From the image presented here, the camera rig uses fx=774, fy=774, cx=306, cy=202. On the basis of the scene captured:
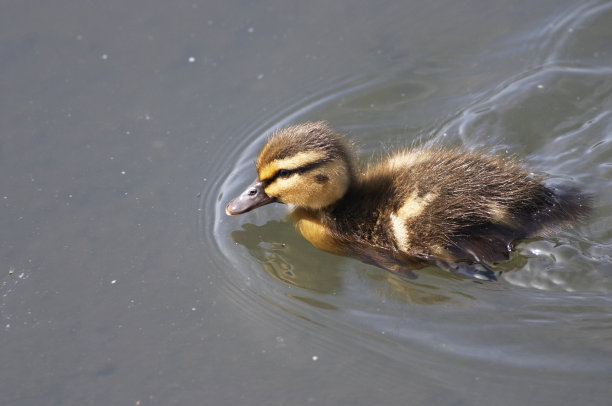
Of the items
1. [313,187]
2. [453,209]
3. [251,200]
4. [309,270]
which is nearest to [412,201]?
[453,209]

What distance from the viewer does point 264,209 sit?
165 inches

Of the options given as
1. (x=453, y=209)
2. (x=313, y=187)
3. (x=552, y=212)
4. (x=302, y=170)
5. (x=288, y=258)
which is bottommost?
(x=552, y=212)

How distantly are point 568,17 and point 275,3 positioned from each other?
1950mm

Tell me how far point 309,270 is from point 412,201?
65 cm

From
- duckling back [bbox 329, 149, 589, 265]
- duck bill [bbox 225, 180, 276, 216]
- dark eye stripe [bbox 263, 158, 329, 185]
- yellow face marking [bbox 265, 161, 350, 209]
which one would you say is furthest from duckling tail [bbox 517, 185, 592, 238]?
duck bill [bbox 225, 180, 276, 216]

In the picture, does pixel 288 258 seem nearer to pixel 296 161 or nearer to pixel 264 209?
pixel 264 209

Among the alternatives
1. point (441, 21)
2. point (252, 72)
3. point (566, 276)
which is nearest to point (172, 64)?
point (252, 72)

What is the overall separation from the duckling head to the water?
30 cm

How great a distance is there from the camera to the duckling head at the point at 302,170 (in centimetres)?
359

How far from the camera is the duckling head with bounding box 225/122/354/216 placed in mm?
3594

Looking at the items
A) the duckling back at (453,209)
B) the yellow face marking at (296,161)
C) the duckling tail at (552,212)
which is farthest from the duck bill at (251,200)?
the duckling tail at (552,212)

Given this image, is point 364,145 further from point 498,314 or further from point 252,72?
point 498,314

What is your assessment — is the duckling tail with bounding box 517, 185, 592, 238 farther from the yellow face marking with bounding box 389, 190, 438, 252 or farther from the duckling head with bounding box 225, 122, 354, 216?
the duckling head with bounding box 225, 122, 354, 216

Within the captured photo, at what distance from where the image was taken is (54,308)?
3650 millimetres
